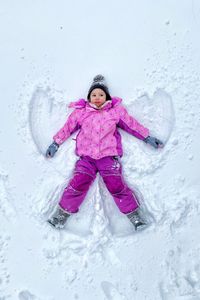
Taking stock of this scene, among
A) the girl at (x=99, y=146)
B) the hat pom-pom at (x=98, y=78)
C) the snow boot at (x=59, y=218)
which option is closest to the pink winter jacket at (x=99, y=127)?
the girl at (x=99, y=146)

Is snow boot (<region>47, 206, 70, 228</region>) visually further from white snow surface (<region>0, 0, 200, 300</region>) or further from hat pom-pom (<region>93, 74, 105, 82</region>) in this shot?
hat pom-pom (<region>93, 74, 105, 82</region>)

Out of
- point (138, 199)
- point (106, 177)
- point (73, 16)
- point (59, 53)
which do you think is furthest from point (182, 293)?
point (73, 16)

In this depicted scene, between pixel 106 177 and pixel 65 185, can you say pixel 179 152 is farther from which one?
pixel 65 185

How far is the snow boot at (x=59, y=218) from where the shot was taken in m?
2.77

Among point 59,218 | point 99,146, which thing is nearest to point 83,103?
point 99,146

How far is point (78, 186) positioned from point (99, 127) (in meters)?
0.39

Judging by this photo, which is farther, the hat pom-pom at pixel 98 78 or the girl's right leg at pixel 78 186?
the hat pom-pom at pixel 98 78

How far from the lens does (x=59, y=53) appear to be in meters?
2.97

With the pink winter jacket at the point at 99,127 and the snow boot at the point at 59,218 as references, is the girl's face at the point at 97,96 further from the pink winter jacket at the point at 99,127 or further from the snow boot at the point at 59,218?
the snow boot at the point at 59,218

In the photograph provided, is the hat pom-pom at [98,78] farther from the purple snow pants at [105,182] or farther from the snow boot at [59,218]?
the snow boot at [59,218]

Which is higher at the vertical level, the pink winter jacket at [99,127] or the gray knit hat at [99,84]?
the gray knit hat at [99,84]

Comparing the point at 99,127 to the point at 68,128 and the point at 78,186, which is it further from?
the point at 78,186

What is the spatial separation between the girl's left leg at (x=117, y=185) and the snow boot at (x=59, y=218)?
32 cm

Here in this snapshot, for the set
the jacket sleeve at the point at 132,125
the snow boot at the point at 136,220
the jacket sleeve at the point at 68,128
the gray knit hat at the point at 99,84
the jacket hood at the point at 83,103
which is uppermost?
the gray knit hat at the point at 99,84
